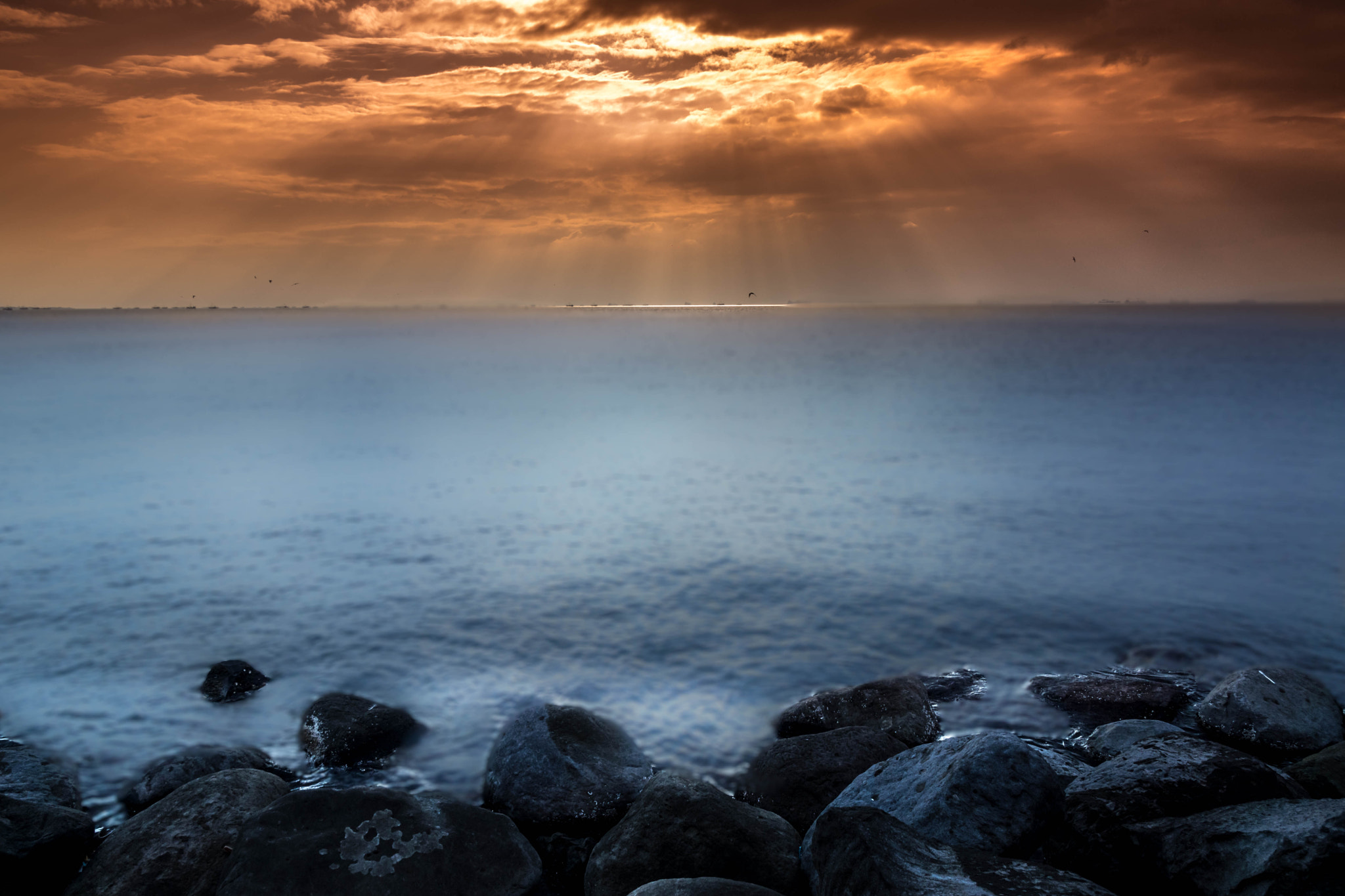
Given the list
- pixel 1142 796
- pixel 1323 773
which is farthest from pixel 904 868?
pixel 1323 773

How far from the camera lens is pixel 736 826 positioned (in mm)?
6898

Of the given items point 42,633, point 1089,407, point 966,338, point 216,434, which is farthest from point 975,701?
point 966,338

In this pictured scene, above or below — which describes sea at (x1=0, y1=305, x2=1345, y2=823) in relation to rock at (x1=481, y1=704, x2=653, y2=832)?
below

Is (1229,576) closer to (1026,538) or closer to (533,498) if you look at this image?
(1026,538)

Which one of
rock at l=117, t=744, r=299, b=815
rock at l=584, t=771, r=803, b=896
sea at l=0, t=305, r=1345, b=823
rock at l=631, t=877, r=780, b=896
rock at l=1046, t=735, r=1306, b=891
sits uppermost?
rock at l=631, t=877, r=780, b=896

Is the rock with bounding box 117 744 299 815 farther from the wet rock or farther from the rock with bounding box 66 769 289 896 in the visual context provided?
the wet rock

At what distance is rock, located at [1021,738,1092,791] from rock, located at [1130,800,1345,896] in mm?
1024

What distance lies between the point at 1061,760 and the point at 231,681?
1023 cm

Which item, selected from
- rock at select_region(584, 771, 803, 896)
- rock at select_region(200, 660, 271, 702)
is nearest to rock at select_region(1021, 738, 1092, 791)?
rock at select_region(584, 771, 803, 896)

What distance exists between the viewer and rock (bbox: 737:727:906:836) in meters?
7.99

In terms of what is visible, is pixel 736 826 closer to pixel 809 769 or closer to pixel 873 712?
pixel 809 769

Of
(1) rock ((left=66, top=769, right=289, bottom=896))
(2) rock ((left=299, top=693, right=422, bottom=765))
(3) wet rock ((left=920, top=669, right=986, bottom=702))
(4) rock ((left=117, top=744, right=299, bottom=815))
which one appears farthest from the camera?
(3) wet rock ((left=920, top=669, right=986, bottom=702))

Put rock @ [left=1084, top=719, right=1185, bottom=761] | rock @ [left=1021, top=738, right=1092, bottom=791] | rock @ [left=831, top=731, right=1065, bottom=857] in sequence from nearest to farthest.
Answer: rock @ [left=831, top=731, right=1065, bottom=857] → rock @ [left=1021, top=738, right=1092, bottom=791] → rock @ [left=1084, top=719, right=1185, bottom=761]

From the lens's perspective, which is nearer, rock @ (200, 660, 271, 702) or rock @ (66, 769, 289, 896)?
rock @ (66, 769, 289, 896)
